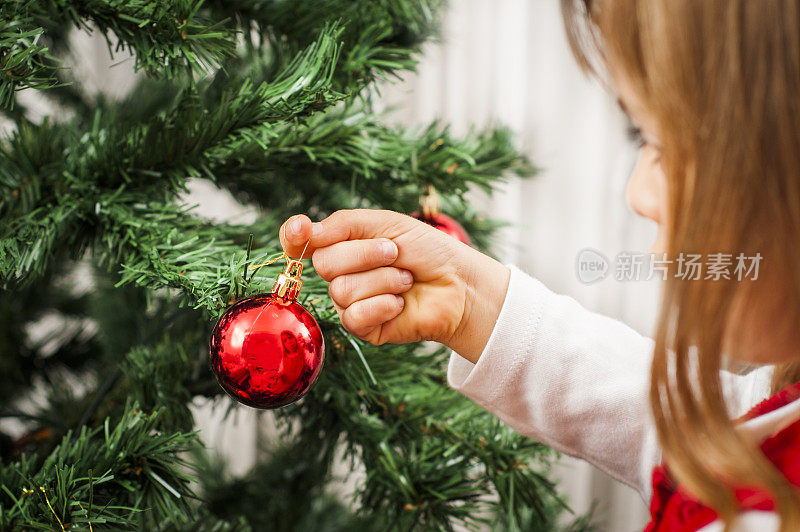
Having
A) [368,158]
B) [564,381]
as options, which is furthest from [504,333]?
[368,158]

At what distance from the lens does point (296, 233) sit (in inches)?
13.7

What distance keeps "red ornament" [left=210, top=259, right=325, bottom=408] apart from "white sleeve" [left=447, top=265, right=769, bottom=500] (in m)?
0.16

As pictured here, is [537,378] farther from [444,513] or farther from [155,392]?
[155,392]

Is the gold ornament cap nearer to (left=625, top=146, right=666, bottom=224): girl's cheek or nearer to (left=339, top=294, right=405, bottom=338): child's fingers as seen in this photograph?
(left=339, top=294, right=405, bottom=338): child's fingers

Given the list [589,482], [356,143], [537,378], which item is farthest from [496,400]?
[589,482]

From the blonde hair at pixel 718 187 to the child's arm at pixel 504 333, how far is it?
0.11m

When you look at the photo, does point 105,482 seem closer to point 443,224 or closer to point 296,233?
point 296,233

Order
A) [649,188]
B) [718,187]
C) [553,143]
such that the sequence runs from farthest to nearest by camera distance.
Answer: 1. [553,143]
2. [649,188]
3. [718,187]

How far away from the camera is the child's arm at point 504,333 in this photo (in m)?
0.37

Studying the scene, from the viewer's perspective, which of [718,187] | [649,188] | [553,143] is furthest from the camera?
[553,143]

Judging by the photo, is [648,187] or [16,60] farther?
[648,187]

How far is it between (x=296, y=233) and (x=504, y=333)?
0.57 ft

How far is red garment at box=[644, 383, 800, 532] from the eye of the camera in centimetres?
31

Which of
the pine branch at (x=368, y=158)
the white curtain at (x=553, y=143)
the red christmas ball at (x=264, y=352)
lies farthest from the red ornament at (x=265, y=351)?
the white curtain at (x=553, y=143)
